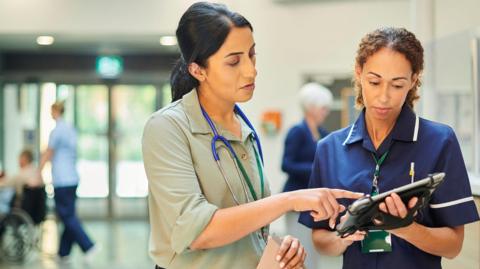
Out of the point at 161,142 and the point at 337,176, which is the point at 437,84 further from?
the point at 161,142

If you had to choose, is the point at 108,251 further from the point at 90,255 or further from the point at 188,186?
the point at 188,186

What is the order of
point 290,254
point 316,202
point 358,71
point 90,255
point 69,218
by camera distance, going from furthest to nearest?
1. point 90,255
2. point 69,218
3. point 358,71
4. point 290,254
5. point 316,202

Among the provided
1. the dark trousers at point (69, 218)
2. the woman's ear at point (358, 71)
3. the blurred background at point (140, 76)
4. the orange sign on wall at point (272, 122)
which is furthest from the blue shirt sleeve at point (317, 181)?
the orange sign on wall at point (272, 122)

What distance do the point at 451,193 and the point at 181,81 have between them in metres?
0.83

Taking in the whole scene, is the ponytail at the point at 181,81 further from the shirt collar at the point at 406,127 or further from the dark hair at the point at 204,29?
the shirt collar at the point at 406,127

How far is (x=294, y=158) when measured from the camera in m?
5.79

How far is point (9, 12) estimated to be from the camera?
974 cm

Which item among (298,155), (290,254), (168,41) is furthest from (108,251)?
(290,254)

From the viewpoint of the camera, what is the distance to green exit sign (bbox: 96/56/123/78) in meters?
14.3

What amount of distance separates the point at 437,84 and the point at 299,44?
482cm

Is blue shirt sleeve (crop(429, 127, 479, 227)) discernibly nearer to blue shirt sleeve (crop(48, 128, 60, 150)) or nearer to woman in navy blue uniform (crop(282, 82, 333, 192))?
woman in navy blue uniform (crop(282, 82, 333, 192))

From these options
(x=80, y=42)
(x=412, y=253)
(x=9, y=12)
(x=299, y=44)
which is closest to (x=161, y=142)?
(x=412, y=253)

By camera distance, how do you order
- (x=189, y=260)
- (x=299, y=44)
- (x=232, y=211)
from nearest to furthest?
(x=232, y=211) → (x=189, y=260) → (x=299, y=44)

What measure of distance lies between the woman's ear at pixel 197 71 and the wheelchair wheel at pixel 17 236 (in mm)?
7387
